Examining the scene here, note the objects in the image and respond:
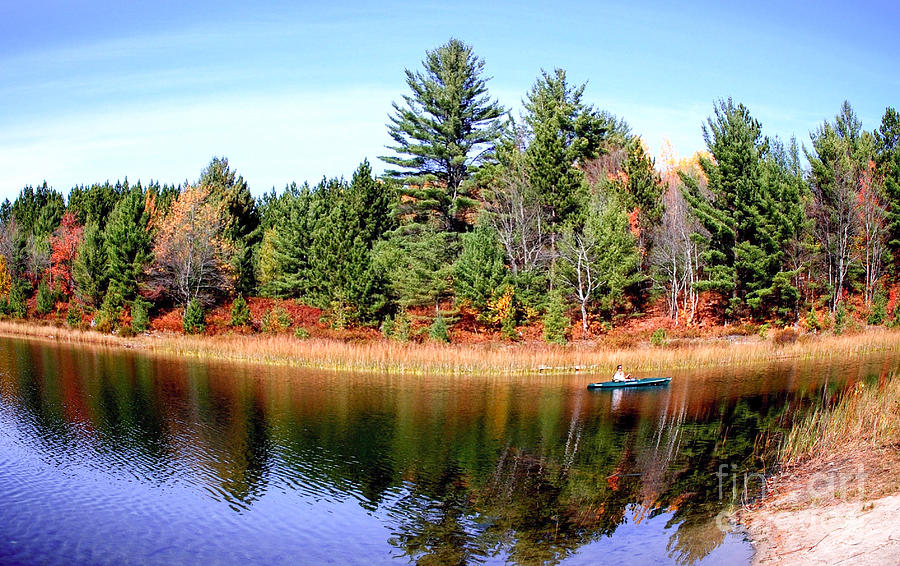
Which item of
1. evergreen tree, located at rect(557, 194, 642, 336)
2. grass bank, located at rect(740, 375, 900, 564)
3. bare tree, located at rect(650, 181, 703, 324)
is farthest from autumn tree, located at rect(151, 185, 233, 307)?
grass bank, located at rect(740, 375, 900, 564)

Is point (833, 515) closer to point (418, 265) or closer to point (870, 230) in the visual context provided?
point (418, 265)

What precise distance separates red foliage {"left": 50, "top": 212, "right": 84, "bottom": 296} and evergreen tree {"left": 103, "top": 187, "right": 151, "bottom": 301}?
731 inches

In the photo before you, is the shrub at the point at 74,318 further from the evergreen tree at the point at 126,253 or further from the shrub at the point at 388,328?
the shrub at the point at 388,328

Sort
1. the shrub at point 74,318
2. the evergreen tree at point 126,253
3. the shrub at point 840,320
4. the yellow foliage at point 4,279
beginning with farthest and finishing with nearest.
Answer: the yellow foliage at point 4,279, the shrub at point 74,318, the evergreen tree at point 126,253, the shrub at point 840,320

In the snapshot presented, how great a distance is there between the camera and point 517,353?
44.7m

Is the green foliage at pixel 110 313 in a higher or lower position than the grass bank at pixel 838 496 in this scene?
higher

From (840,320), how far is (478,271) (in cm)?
2659

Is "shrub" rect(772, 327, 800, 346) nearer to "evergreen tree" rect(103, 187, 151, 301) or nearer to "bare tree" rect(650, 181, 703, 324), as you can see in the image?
"bare tree" rect(650, 181, 703, 324)

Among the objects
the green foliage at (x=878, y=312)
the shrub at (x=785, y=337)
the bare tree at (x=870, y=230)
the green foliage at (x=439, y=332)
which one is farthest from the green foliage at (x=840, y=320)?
the green foliage at (x=439, y=332)

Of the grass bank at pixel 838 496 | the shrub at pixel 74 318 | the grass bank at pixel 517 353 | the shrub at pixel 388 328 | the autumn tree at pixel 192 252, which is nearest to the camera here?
the grass bank at pixel 838 496

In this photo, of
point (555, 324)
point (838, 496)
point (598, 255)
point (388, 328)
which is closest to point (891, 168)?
point (598, 255)

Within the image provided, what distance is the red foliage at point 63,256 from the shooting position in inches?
3346

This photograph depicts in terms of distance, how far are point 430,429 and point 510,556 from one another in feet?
42.3

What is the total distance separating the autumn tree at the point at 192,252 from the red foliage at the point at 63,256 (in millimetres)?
20736
